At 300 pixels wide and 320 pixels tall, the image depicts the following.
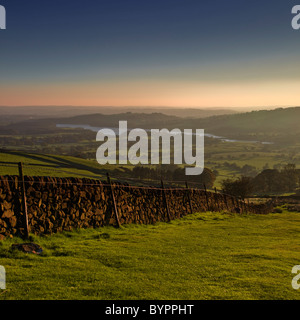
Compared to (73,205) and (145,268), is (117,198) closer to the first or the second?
(73,205)

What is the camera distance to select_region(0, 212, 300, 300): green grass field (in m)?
7.27

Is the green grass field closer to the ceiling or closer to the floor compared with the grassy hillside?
closer to the ceiling

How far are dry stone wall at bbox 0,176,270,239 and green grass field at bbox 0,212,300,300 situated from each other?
80 cm

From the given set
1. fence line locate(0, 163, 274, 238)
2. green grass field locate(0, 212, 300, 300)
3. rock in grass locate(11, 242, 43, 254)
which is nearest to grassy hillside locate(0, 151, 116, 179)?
fence line locate(0, 163, 274, 238)

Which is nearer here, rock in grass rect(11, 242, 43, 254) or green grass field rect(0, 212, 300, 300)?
green grass field rect(0, 212, 300, 300)

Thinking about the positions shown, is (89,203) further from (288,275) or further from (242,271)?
(288,275)

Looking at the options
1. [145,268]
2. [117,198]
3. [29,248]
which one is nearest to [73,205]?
[117,198]

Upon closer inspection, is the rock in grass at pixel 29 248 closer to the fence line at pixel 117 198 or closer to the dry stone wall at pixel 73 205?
the dry stone wall at pixel 73 205

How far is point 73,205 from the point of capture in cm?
1479

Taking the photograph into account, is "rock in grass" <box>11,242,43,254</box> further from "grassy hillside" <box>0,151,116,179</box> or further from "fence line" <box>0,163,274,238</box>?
"grassy hillside" <box>0,151,116,179</box>

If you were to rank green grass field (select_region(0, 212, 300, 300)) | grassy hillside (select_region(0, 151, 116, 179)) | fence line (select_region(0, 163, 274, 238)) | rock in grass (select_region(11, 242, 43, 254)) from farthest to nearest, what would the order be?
1. grassy hillside (select_region(0, 151, 116, 179))
2. fence line (select_region(0, 163, 274, 238))
3. rock in grass (select_region(11, 242, 43, 254))
4. green grass field (select_region(0, 212, 300, 300))

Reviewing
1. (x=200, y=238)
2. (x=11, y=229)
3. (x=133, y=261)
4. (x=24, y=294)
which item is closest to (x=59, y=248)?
(x=11, y=229)

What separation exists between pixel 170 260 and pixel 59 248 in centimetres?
440

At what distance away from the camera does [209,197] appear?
32250 mm
